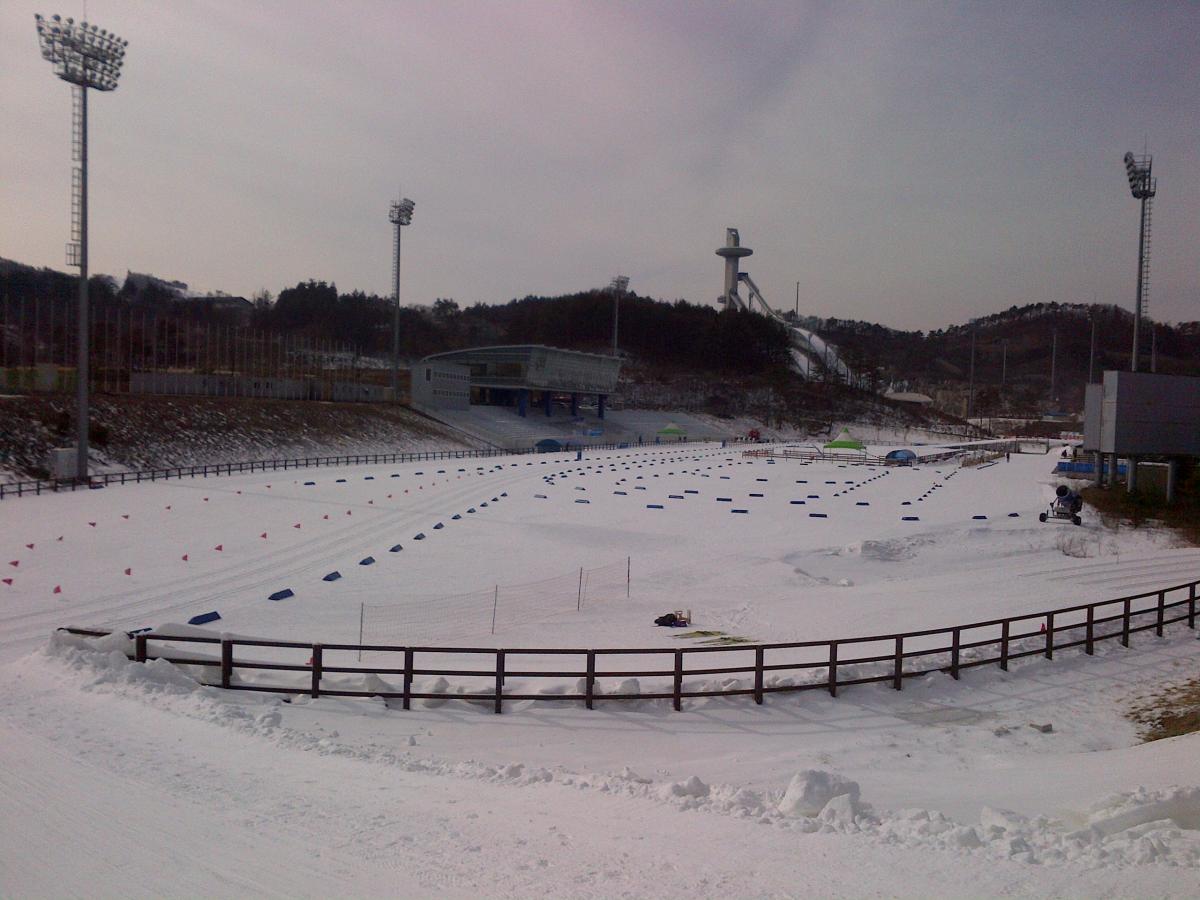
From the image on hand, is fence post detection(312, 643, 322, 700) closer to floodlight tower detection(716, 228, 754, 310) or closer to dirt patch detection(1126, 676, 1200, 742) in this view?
dirt patch detection(1126, 676, 1200, 742)

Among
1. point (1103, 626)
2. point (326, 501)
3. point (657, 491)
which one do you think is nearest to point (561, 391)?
point (657, 491)

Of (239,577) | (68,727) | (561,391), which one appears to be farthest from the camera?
(561,391)

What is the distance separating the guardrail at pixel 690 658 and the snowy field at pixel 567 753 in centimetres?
25

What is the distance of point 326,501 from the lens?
35156mm

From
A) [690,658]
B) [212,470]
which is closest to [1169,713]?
[690,658]

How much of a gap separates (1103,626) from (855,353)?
137088 mm

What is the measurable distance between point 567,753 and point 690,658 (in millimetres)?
4853

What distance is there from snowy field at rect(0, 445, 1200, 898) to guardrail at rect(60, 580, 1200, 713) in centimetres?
25

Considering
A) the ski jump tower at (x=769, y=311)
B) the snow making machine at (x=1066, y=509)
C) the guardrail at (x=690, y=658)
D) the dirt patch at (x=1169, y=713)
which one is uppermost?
the ski jump tower at (x=769, y=311)

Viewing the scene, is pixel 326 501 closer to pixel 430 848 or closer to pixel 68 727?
pixel 68 727

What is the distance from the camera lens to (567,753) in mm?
9930

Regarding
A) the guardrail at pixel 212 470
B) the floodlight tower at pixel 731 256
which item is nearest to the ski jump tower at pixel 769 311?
the floodlight tower at pixel 731 256

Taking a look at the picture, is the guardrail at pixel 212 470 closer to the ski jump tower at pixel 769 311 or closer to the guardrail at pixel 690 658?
the guardrail at pixel 690 658

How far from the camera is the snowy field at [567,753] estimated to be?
21.7ft
